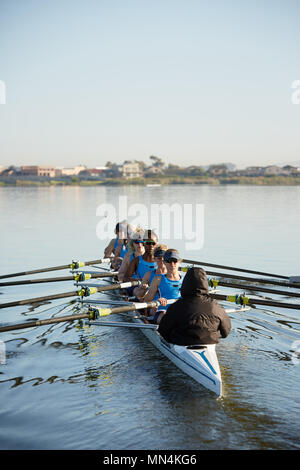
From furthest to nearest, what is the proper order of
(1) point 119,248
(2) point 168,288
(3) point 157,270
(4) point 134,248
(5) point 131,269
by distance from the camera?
(1) point 119,248 < (5) point 131,269 < (4) point 134,248 < (3) point 157,270 < (2) point 168,288

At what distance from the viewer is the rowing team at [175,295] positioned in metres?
6.42

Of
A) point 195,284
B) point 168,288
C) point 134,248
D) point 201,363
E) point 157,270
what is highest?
point 195,284

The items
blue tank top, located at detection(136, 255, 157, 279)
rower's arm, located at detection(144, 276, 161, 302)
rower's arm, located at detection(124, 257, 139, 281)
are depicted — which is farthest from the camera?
rower's arm, located at detection(124, 257, 139, 281)

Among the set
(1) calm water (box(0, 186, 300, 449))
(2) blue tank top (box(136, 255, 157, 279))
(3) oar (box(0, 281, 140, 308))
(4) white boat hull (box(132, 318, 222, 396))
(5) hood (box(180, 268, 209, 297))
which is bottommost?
(1) calm water (box(0, 186, 300, 449))

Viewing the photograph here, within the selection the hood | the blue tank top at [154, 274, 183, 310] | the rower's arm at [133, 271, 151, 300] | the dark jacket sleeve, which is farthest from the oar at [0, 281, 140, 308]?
the hood

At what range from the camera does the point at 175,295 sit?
8.40m

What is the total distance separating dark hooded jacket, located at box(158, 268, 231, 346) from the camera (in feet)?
21.0

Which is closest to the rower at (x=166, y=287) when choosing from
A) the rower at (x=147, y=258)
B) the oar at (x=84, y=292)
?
the rower at (x=147, y=258)

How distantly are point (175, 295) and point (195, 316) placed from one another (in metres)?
2.01

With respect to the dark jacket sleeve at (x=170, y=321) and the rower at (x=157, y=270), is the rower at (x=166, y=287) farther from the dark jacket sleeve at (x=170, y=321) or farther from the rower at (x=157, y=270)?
the dark jacket sleeve at (x=170, y=321)

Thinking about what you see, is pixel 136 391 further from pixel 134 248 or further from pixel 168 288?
pixel 134 248

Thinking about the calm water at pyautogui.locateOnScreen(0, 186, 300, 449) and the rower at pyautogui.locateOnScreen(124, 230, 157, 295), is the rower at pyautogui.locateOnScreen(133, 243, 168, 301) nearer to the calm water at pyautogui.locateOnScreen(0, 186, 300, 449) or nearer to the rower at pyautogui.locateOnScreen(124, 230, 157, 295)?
the rower at pyautogui.locateOnScreen(124, 230, 157, 295)

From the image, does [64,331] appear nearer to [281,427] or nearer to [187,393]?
[187,393]

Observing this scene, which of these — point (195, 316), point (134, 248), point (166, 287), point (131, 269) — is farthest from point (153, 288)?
point (131, 269)
